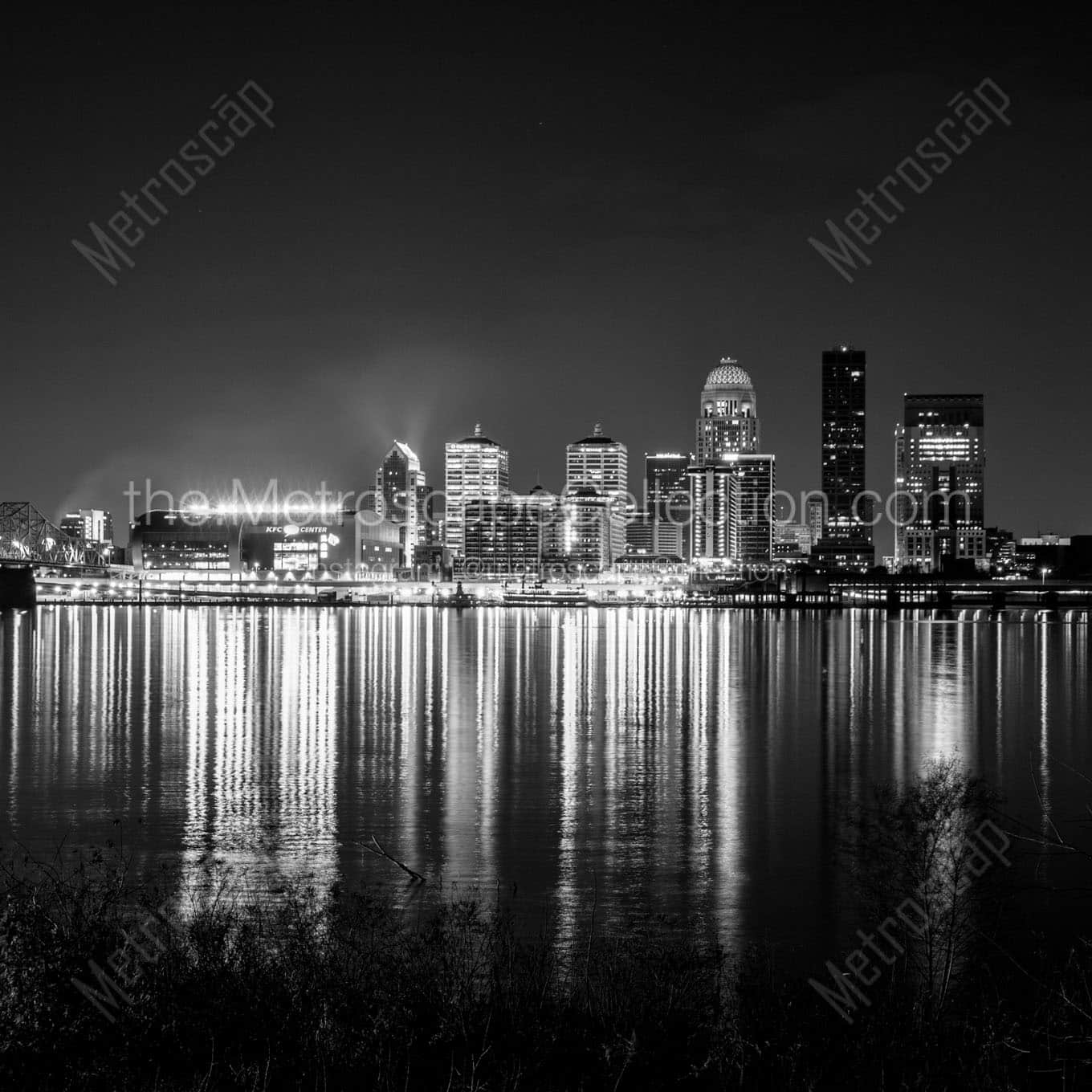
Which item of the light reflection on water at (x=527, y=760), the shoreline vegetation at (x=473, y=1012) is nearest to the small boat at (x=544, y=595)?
the light reflection on water at (x=527, y=760)

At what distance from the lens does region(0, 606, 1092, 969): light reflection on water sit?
45.4 ft

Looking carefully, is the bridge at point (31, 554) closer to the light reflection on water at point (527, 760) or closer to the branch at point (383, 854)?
the light reflection on water at point (527, 760)

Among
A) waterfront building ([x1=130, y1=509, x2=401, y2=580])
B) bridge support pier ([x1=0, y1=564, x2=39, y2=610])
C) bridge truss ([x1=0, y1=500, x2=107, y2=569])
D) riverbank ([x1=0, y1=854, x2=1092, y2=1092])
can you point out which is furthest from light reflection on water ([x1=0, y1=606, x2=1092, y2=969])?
waterfront building ([x1=130, y1=509, x2=401, y2=580])

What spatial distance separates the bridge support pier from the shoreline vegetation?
89466 millimetres

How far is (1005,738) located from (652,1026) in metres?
20.4

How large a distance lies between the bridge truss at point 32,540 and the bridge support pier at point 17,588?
10.1ft

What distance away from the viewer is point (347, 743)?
920 inches

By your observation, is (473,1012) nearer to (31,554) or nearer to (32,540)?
(31,554)

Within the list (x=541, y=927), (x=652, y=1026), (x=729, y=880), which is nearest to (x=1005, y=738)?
(x=729, y=880)

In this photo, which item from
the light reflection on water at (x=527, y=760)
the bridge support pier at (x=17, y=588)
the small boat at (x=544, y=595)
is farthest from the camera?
the small boat at (x=544, y=595)

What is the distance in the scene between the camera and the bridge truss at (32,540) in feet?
353

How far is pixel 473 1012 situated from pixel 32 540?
119 m

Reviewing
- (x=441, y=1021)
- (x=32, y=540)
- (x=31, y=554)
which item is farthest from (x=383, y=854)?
(x=32, y=540)

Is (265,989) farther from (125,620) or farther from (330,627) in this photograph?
(125,620)
